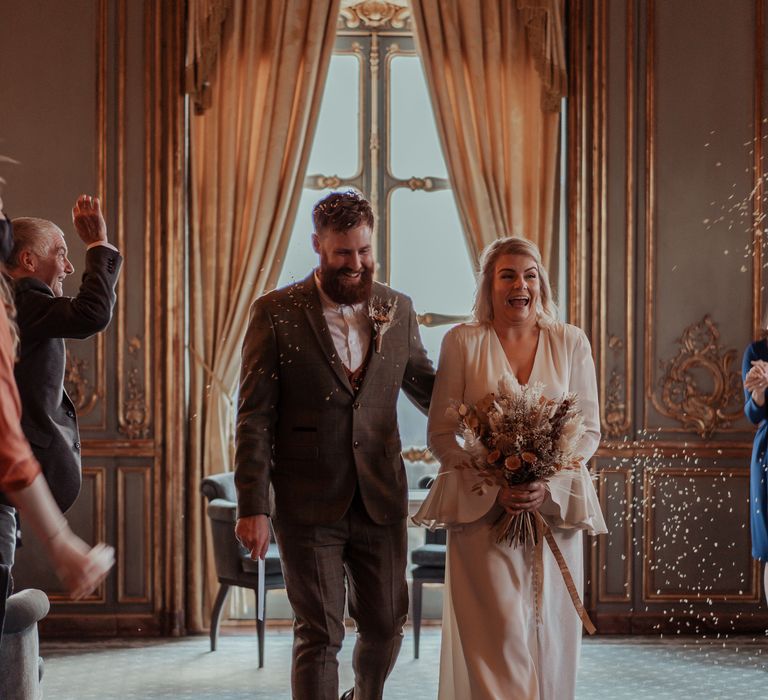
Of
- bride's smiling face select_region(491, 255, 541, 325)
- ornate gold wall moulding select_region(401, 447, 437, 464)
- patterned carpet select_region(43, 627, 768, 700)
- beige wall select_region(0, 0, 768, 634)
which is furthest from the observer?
ornate gold wall moulding select_region(401, 447, 437, 464)

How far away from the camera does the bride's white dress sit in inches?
136

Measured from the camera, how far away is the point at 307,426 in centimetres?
340

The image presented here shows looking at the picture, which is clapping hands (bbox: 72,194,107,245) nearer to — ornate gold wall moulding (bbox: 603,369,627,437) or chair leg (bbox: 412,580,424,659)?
chair leg (bbox: 412,580,424,659)

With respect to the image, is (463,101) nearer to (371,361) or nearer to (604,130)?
(604,130)

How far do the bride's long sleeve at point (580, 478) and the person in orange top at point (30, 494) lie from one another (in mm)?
1951

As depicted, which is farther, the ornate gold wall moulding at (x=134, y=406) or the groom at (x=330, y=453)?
the ornate gold wall moulding at (x=134, y=406)

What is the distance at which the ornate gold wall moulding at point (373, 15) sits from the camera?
21.0 ft

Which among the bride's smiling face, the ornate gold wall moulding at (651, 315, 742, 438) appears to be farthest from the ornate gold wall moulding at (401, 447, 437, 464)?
the bride's smiling face

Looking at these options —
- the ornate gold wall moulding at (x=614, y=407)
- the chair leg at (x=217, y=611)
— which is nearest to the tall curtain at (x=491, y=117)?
the ornate gold wall moulding at (x=614, y=407)

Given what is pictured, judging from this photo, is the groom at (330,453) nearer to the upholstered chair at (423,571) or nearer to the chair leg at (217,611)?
the upholstered chair at (423,571)

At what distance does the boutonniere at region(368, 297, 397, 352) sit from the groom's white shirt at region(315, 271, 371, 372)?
0.11 feet

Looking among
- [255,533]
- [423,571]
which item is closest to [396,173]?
[423,571]

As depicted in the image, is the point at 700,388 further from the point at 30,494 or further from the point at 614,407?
the point at 30,494

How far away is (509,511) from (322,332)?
2.67 ft
